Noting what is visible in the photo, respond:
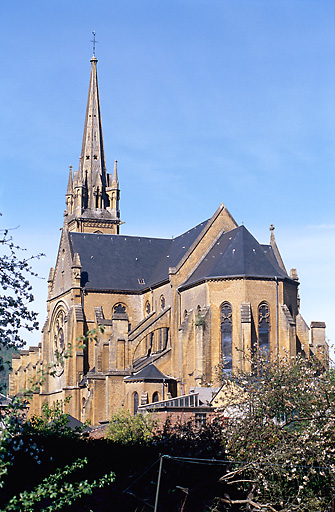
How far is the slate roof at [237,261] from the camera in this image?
172 feet

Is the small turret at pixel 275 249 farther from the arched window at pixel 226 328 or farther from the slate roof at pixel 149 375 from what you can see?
the slate roof at pixel 149 375

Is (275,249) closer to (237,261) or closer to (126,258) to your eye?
(237,261)

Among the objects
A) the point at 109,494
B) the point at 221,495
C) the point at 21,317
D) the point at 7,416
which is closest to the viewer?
the point at 7,416

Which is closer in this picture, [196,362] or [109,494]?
[109,494]

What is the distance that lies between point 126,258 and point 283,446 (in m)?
45.6

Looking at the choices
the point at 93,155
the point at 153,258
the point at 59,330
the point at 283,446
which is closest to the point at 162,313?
the point at 153,258

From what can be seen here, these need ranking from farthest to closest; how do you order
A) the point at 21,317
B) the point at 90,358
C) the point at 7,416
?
the point at 90,358 → the point at 21,317 → the point at 7,416

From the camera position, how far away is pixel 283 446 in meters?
24.4

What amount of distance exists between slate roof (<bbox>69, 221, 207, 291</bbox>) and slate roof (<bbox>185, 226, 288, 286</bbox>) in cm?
551

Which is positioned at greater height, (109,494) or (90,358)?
(90,358)

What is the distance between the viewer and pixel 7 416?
13.9 m

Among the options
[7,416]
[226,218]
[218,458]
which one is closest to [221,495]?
[218,458]

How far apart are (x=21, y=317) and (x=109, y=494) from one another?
11.1 m

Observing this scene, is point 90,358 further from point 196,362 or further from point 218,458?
point 218,458
